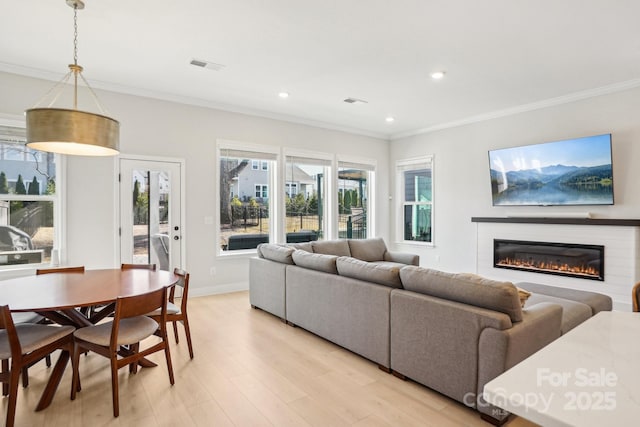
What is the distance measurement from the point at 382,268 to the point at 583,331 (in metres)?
1.81

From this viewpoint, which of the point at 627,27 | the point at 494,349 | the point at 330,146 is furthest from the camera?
the point at 330,146

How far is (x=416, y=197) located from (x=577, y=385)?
6.55m

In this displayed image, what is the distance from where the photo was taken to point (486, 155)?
5766mm

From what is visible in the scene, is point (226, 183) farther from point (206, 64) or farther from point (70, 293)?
point (70, 293)

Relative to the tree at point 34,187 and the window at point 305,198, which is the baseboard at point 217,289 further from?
the tree at point 34,187

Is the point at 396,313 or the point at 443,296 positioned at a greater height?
the point at 443,296

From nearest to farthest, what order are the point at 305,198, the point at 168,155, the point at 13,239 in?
the point at 13,239 < the point at 168,155 < the point at 305,198

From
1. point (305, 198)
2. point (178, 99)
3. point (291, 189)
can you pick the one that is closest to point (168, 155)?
point (178, 99)

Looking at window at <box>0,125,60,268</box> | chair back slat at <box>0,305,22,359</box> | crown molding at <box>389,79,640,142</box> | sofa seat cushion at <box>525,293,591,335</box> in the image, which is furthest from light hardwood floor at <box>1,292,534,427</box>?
crown molding at <box>389,79,640,142</box>

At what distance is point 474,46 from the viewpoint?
3.35m

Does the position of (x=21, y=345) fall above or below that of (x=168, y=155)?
below

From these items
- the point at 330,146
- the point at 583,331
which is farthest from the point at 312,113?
the point at 583,331

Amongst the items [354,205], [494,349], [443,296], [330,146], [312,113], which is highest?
[312,113]

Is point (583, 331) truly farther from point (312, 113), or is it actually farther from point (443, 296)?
point (312, 113)
